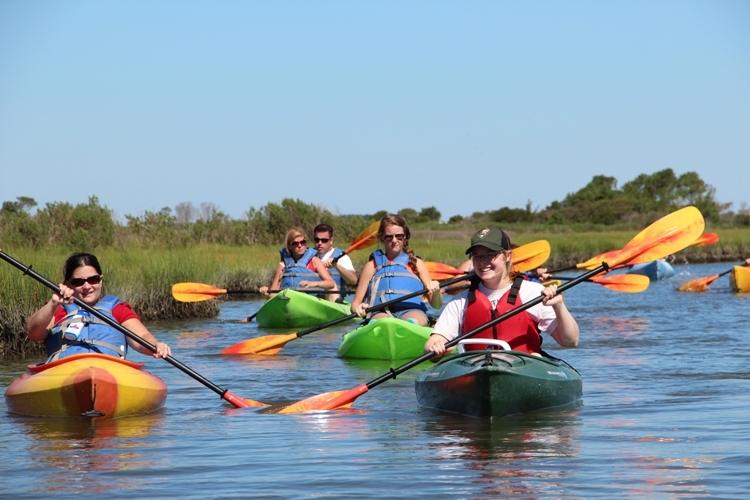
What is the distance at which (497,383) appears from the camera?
5816mm

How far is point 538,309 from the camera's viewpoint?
6043 millimetres

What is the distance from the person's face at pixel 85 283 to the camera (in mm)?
6328

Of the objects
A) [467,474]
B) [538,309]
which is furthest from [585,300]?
[467,474]

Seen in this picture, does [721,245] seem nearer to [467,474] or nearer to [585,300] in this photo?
[585,300]

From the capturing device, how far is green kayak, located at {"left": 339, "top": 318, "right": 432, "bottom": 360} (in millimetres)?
8938

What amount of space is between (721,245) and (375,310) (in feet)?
79.8

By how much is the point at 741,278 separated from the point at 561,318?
1370 centimetres

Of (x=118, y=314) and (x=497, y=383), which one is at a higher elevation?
(x=118, y=314)

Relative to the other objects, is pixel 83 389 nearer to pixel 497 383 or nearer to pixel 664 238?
pixel 497 383

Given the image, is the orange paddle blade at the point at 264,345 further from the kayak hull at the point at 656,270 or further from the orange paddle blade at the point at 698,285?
the kayak hull at the point at 656,270

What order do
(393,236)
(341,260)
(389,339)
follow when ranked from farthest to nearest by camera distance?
(341,260)
(393,236)
(389,339)

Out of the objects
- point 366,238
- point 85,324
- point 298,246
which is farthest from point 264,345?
point 85,324

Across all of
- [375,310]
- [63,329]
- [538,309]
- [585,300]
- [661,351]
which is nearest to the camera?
[538,309]

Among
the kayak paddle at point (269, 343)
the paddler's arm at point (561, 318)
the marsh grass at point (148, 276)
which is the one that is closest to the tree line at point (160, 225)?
the marsh grass at point (148, 276)
